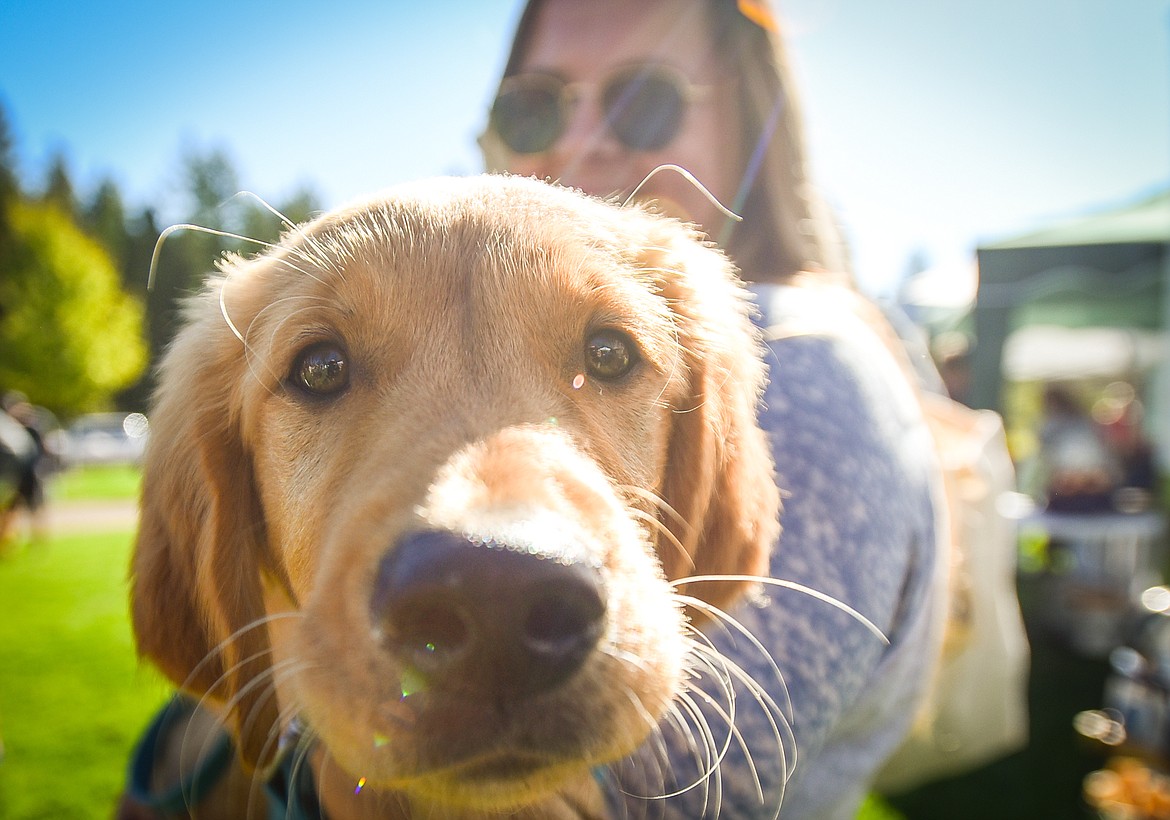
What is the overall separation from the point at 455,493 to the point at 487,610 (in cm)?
23

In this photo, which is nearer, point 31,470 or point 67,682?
point 31,470

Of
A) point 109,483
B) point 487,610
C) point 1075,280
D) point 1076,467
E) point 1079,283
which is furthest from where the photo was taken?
point 1079,283

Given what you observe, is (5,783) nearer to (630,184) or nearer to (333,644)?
(333,644)

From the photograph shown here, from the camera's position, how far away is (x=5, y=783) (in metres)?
3.51

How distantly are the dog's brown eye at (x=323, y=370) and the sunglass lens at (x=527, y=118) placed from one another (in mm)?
575

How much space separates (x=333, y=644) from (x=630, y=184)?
1.19m

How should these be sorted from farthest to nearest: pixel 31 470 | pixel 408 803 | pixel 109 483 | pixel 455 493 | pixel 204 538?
pixel 31 470 → pixel 109 483 → pixel 204 538 → pixel 408 803 → pixel 455 493

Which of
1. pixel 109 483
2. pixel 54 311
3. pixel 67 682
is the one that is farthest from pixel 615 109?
pixel 67 682

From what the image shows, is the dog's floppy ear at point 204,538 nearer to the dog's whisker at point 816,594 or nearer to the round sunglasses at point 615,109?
the round sunglasses at point 615,109

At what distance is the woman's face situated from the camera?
1.56m

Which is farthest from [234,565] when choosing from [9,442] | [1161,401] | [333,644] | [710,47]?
[1161,401]

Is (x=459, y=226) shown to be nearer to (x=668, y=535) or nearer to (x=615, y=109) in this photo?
(x=615, y=109)

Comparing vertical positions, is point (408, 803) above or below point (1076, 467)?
above

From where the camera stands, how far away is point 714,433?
155 centimetres
